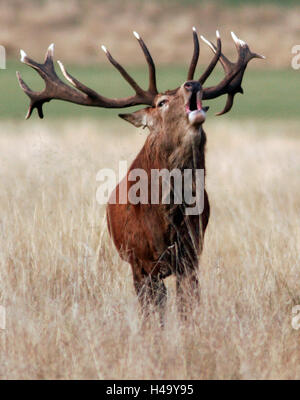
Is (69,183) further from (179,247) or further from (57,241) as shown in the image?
(179,247)

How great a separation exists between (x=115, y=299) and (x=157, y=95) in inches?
56.3

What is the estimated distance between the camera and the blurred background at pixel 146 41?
28.8 metres

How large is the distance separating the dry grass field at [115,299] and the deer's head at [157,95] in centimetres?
108

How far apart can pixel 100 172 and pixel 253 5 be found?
66.3 meters

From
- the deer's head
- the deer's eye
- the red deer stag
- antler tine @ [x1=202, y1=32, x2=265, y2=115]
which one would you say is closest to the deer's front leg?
the red deer stag

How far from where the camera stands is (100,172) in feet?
26.7

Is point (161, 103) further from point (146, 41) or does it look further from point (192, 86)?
point (146, 41)

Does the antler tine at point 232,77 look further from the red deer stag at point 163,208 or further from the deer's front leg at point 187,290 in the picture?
the deer's front leg at point 187,290

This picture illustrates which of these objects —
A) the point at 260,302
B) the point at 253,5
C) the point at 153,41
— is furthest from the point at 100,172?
the point at 253,5

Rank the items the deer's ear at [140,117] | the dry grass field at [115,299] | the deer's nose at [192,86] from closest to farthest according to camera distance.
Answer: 1. the dry grass field at [115,299]
2. the deer's nose at [192,86]
3. the deer's ear at [140,117]

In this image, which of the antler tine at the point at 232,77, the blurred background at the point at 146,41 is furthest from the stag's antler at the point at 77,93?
the blurred background at the point at 146,41

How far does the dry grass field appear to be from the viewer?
4.29 m

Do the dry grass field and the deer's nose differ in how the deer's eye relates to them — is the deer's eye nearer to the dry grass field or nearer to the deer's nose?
the deer's nose

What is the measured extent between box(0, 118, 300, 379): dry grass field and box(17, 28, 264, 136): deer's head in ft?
3.55
